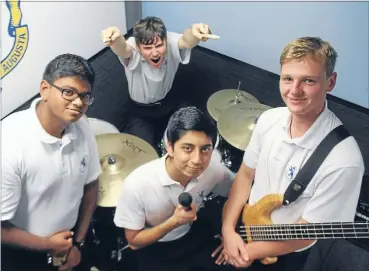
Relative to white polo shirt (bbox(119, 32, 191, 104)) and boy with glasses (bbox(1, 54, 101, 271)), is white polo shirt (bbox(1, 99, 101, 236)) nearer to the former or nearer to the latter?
boy with glasses (bbox(1, 54, 101, 271))

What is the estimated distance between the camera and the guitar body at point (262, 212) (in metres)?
1.27

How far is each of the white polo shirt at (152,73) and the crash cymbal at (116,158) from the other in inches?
11.2

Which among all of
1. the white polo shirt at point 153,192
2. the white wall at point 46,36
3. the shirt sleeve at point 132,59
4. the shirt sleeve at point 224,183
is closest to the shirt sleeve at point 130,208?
the white polo shirt at point 153,192

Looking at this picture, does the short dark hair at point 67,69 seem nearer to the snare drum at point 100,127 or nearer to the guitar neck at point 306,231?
the snare drum at point 100,127

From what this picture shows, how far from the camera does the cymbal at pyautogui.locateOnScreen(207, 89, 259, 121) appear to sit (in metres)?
1.67

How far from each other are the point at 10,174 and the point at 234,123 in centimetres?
70

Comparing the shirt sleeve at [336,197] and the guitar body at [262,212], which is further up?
the shirt sleeve at [336,197]

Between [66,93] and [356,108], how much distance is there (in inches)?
47.6

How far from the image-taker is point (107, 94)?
6.61 ft

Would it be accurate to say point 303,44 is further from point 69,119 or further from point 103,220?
point 103,220

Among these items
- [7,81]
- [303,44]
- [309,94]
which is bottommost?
[7,81]

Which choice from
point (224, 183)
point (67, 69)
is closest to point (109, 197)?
point (224, 183)

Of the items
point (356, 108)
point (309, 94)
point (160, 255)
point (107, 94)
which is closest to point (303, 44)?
point (309, 94)

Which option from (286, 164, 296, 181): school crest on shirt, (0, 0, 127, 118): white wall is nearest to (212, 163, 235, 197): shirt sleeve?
(286, 164, 296, 181): school crest on shirt
